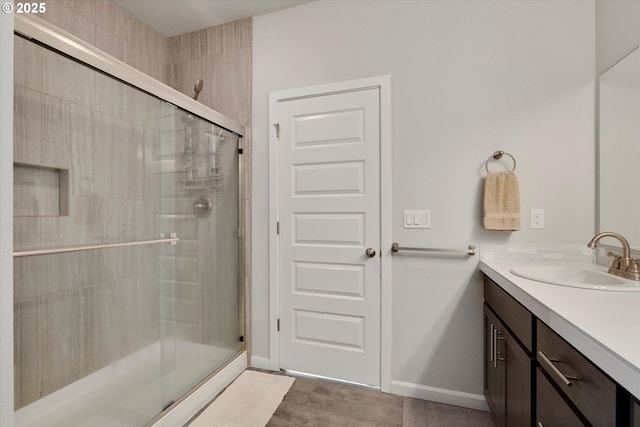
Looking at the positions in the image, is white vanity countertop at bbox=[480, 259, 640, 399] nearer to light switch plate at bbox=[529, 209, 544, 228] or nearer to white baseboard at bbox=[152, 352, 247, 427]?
light switch plate at bbox=[529, 209, 544, 228]

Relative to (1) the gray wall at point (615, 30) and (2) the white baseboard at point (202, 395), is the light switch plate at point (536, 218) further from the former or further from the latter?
(2) the white baseboard at point (202, 395)

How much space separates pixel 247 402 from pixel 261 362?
404 mm

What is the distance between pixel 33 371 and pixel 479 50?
2870mm

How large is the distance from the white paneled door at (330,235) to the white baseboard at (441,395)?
0.16 m

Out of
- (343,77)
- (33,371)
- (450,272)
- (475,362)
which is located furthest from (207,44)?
(475,362)

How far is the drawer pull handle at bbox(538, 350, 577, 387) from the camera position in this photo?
807 millimetres

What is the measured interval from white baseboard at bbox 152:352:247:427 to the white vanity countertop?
1.84 metres

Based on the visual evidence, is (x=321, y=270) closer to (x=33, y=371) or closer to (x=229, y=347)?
(x=229, y=347)

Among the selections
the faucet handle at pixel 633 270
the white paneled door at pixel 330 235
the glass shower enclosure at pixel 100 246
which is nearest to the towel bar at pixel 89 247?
the glass shower enclosure at pixel 100 246

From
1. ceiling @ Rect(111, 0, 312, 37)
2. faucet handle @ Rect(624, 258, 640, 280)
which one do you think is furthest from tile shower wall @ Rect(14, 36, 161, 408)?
faucet handle @ Rect(624, 258, 640, 280)

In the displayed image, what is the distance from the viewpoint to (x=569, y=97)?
1.64 meters

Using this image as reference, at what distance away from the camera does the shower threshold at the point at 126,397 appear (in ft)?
4.16

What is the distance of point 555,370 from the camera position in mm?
882

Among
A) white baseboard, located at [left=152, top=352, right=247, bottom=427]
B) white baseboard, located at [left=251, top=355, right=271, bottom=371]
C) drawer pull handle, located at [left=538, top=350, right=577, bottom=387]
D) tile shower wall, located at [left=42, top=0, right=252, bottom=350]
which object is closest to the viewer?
drawer pull handle, located at [left=538, top=350, right=577, bottom=387]
